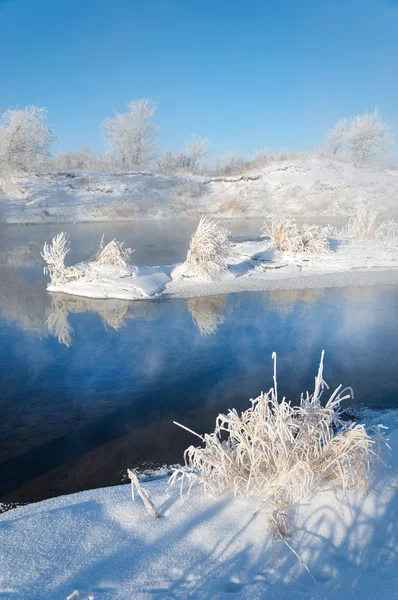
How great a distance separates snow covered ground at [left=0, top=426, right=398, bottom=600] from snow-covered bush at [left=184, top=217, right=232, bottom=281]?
6582 millimetres

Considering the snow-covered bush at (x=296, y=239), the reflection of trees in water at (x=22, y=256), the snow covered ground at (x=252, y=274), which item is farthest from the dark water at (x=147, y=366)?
the snow-covered bush at (x=296, y=239)

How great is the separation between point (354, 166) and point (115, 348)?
3245 cm

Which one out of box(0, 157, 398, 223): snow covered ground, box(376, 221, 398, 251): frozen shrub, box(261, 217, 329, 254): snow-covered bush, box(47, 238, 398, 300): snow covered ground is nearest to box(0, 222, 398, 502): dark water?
box(47, 238, 398, 300): snow covered ground

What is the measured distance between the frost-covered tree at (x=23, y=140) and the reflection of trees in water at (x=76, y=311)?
22436 millimetres

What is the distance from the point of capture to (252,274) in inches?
374

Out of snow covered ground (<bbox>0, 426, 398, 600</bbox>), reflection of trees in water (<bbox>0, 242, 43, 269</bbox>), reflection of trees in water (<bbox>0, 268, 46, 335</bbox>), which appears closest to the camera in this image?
snow covered ground (<bbox>0, 426, 398, 600</bbox>)

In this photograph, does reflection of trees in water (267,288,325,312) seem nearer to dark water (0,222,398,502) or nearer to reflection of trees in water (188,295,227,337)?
dark water (0,222,398,502)

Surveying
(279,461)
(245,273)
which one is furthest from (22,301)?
(279,461)

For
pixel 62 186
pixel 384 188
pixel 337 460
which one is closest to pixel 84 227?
pixel 62 186

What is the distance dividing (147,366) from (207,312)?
234cm

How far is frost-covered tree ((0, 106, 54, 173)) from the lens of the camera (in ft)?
90.0

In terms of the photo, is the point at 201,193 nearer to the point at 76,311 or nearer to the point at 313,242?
the point at 313,242

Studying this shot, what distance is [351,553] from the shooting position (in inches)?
80.0

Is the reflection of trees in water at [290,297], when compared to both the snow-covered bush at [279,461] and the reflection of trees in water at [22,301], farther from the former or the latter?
the snow-covered bush at [279,461]
